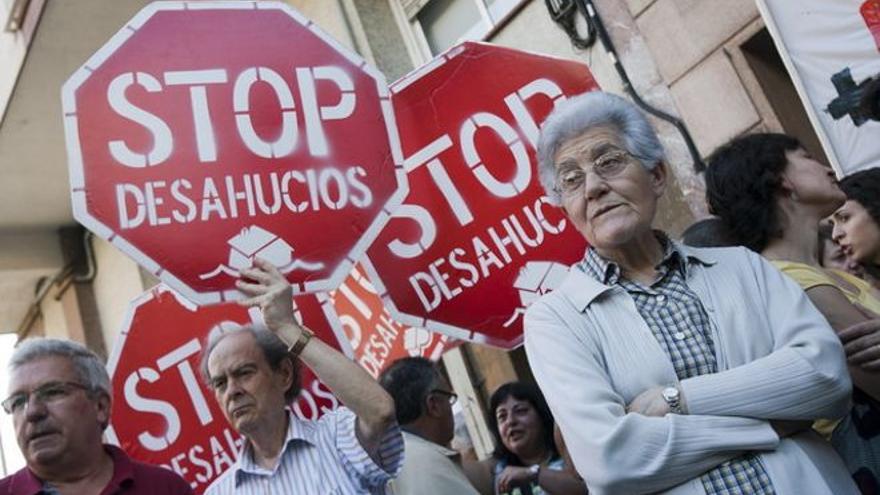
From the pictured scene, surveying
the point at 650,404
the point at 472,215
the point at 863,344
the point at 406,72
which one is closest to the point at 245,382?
the point at 472,215

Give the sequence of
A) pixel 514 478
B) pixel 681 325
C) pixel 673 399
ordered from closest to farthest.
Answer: pixel 673 399, pixel 681 325, pixel 514 478

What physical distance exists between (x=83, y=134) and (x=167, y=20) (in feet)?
1.45

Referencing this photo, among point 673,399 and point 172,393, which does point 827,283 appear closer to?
point 673,399

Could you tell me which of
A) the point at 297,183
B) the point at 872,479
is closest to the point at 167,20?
the point at 297,183

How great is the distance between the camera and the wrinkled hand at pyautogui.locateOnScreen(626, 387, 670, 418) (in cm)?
160

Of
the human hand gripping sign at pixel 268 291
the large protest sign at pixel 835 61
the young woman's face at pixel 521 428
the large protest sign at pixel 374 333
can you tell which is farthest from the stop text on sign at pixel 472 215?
the large protest sign at pixel 835 61

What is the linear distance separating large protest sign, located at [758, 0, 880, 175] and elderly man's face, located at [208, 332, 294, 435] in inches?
118

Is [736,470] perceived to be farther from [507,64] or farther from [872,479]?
[507,64]

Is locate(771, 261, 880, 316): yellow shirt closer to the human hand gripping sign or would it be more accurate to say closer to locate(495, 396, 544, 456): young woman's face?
the human hand gripping sign

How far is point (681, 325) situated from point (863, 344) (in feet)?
1.32

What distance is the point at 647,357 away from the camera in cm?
170

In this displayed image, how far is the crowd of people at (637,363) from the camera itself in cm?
159

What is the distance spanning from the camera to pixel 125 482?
95.4 inches

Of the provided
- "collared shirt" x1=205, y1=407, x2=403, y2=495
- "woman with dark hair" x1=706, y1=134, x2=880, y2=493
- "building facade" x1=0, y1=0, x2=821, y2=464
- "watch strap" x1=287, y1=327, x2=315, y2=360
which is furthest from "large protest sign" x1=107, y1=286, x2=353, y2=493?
"building facade" x1=0, y1=0, x2=821, y2=464
